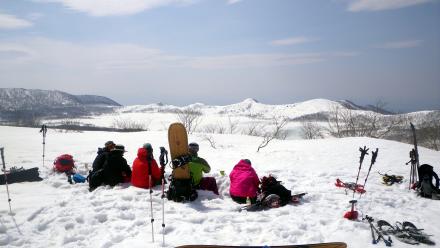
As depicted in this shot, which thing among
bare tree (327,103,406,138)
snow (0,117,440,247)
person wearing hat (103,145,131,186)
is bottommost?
snow (0,117,440,247)

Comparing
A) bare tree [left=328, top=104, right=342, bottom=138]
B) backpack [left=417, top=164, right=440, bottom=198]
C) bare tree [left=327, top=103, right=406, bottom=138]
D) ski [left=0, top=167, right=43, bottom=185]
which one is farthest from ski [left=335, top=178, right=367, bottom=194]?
bare tree [left=328, top=104, right=342, bottom=138]

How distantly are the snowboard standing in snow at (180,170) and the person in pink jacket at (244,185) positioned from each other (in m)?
1.07

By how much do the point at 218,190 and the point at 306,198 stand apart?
2.53 metres

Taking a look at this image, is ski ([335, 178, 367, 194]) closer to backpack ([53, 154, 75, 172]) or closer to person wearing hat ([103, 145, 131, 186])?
person wearing hat ([103, 145, 131, 186])

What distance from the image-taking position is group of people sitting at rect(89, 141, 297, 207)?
8477mm

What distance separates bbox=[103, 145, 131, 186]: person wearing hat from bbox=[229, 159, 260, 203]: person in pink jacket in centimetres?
327

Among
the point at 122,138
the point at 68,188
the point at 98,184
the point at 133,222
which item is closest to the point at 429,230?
the point at 133,222

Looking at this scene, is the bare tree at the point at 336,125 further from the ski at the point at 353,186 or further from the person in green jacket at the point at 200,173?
the person in green jacket at the point at 200,173

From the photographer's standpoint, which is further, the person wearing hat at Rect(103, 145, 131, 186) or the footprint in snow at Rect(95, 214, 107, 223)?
the person wearing hat at Rect(103, 145, 131, 186)

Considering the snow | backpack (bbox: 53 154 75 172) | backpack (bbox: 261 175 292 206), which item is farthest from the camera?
backpack (bbox: 53 154 75 172)

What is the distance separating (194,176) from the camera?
8914 millimetres

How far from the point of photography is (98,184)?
941 cm

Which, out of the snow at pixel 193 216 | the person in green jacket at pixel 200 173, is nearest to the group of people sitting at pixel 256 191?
the snow at pixel 193 216

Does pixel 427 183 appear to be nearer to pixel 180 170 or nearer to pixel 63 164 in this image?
pixel 180 170
